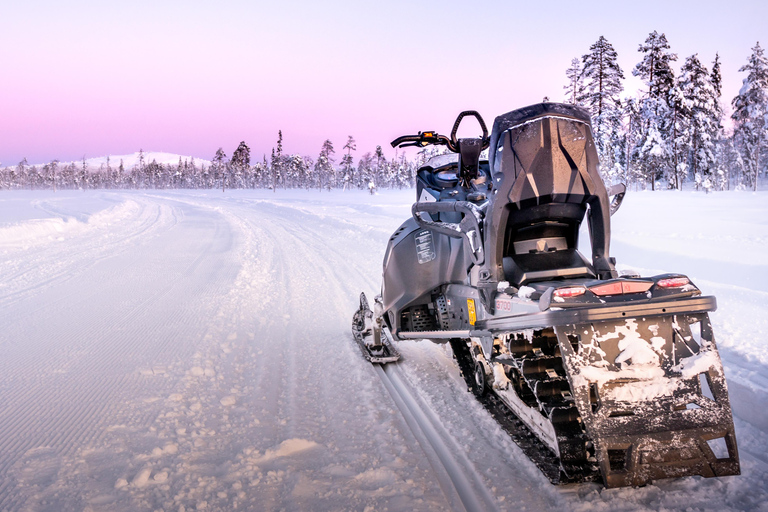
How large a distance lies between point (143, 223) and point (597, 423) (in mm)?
18863

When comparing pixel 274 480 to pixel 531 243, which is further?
pixel 531 243

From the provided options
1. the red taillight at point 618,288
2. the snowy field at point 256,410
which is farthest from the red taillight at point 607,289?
the snowy field at point 256,410

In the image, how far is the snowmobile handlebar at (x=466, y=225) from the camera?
2682mm

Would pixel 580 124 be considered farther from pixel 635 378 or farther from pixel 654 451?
→ pixel 654 451

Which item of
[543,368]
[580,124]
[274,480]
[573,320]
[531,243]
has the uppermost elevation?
[580,124]

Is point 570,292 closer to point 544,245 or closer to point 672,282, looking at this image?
point 672,282

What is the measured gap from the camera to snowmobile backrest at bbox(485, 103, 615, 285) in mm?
2410

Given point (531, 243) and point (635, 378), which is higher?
point (531, 243)

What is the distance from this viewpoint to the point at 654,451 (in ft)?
6.53

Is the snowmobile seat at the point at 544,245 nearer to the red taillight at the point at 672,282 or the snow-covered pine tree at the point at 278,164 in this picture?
the red taillight at the point at 672,282

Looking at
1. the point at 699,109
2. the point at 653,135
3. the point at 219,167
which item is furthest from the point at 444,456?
the point at 219,167

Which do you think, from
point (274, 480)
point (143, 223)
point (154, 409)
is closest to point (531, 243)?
point (274, 480)

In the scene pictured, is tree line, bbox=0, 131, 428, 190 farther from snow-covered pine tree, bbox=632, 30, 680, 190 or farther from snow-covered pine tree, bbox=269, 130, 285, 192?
snow-covered pine tree, bbox=632, 30, 680, 190

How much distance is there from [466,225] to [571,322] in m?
1.01
